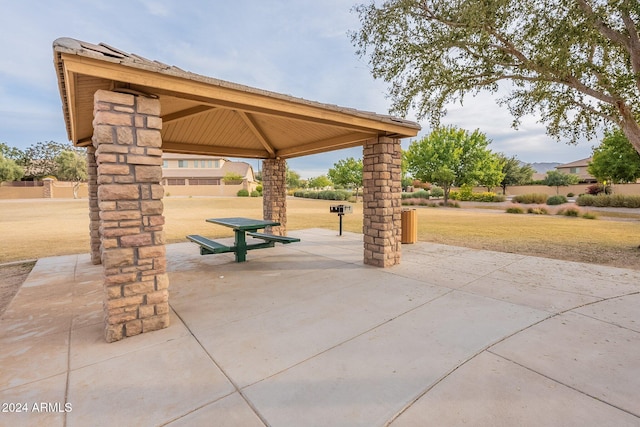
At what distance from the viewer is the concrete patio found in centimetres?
192

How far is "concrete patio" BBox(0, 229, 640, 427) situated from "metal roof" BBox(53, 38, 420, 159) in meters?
Answer: 2.67

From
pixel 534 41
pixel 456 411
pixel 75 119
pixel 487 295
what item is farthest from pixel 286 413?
pixel 534 41

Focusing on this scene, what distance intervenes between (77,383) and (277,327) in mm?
1735

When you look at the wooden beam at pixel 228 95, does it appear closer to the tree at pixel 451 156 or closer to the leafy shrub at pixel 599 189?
the tree at pixel 451 156

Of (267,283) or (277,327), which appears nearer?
(277,327)

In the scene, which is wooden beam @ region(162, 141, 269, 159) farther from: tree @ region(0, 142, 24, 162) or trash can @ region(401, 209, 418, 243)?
tree @ region(0, 142, 24, 162)

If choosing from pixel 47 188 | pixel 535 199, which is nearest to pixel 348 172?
pixel 535 199

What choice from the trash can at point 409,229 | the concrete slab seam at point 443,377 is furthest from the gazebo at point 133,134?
the trash can at point 409,229

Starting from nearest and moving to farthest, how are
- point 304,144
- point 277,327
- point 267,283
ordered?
point 277,327 → point 267,283 → point 304,144

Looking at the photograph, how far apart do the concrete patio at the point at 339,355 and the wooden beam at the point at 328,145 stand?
2.88 meters

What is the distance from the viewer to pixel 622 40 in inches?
242

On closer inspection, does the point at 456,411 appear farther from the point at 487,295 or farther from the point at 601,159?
the point at 601,159

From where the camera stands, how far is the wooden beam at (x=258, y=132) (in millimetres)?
6114

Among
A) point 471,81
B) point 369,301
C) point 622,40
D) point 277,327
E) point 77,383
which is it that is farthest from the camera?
point 471,81
